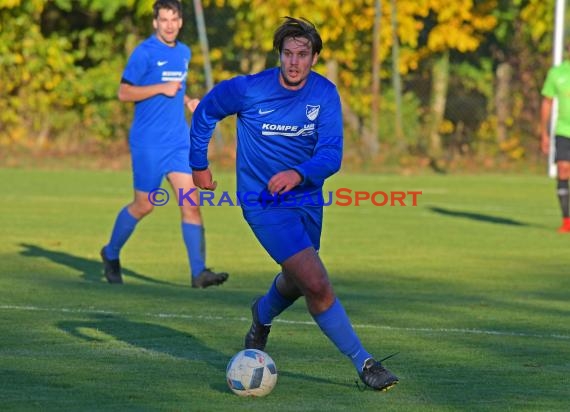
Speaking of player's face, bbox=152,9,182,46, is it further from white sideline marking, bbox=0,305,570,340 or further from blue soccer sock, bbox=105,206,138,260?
white sideline marking, bbox=0,305,570,340

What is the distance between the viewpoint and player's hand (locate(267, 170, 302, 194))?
6.61 metres

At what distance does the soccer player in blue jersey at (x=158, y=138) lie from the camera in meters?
11.2

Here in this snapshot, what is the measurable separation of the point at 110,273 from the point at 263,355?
4.75m

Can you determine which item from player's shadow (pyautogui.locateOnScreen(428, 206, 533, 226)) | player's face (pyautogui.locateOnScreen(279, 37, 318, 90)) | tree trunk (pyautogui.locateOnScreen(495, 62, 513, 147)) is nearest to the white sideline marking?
player's face (pyautogui.locateOnScreen(279, 37, 318, 90))

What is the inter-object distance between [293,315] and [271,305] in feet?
7.42

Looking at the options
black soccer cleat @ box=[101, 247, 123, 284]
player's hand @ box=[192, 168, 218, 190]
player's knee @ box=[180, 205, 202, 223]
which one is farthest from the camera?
black soccer cleat @ box=[101, 247, 123, 284]

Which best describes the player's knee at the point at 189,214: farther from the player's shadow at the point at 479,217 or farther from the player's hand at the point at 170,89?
the player's shadow at the point at 479,217

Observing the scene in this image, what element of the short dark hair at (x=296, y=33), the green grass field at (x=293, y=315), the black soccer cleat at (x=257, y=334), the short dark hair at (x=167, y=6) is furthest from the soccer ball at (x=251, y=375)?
the short dark hair at (x=167, y=6)

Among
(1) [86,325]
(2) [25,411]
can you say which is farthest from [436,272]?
(2) [25,411]

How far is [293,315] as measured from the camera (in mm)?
9727

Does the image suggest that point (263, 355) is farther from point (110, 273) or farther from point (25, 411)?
point (110, 273)

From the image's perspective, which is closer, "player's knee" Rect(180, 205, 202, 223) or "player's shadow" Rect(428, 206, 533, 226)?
"player's knee" Rect(180, 205, 202, 223)

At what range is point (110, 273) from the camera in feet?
37.3

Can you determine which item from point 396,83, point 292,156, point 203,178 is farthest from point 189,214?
point 396,83
